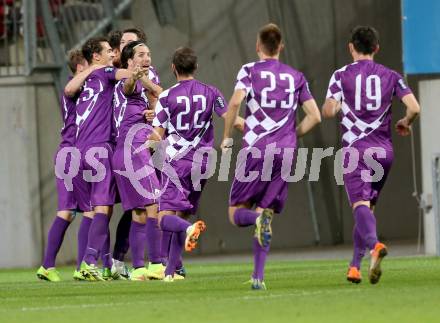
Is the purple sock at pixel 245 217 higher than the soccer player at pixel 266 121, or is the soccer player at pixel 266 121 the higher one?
the soccer player at pixel 266 121

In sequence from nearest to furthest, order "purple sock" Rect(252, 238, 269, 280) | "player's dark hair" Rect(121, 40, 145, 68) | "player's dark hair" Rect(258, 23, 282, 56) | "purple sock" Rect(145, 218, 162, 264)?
"purple sock" Rect(252, 238, 269, 280), "player's dark hair" Rect(258, 23, 282, 56), "purple sock" Rect(145, 218, 162, 264), "player's dark hair" Rect(121, 40, 145, 68)

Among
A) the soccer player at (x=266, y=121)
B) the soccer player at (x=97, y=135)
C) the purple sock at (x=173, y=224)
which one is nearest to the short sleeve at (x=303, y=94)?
the soccer player at (x=266, y=121)

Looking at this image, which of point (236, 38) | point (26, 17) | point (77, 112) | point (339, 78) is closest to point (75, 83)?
point (77, 112)

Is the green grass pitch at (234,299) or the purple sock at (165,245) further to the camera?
the purple sock at (165,245)

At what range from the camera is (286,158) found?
11.9 meters

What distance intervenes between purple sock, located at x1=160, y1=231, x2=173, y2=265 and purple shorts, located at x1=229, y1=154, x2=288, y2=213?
8.44ft

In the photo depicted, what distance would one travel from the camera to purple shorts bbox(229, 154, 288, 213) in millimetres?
11867

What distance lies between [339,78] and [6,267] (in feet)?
28.0

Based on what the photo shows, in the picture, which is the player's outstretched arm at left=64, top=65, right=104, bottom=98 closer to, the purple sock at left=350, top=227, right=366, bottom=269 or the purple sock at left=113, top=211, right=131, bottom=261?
the purple sock at left=113, top=211, right=131, bottom=261

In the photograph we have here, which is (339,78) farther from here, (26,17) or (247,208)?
(26,17)

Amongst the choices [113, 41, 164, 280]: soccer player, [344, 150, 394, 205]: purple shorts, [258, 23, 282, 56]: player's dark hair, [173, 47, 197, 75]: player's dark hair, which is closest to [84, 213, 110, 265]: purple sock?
[113, 41, 164, 280]: soccer player

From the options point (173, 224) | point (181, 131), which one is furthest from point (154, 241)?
point (181, 131)

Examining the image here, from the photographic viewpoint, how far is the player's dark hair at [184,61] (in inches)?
529

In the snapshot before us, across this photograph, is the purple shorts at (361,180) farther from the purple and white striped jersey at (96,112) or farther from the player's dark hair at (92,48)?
the player's dark hair at (92,48)
